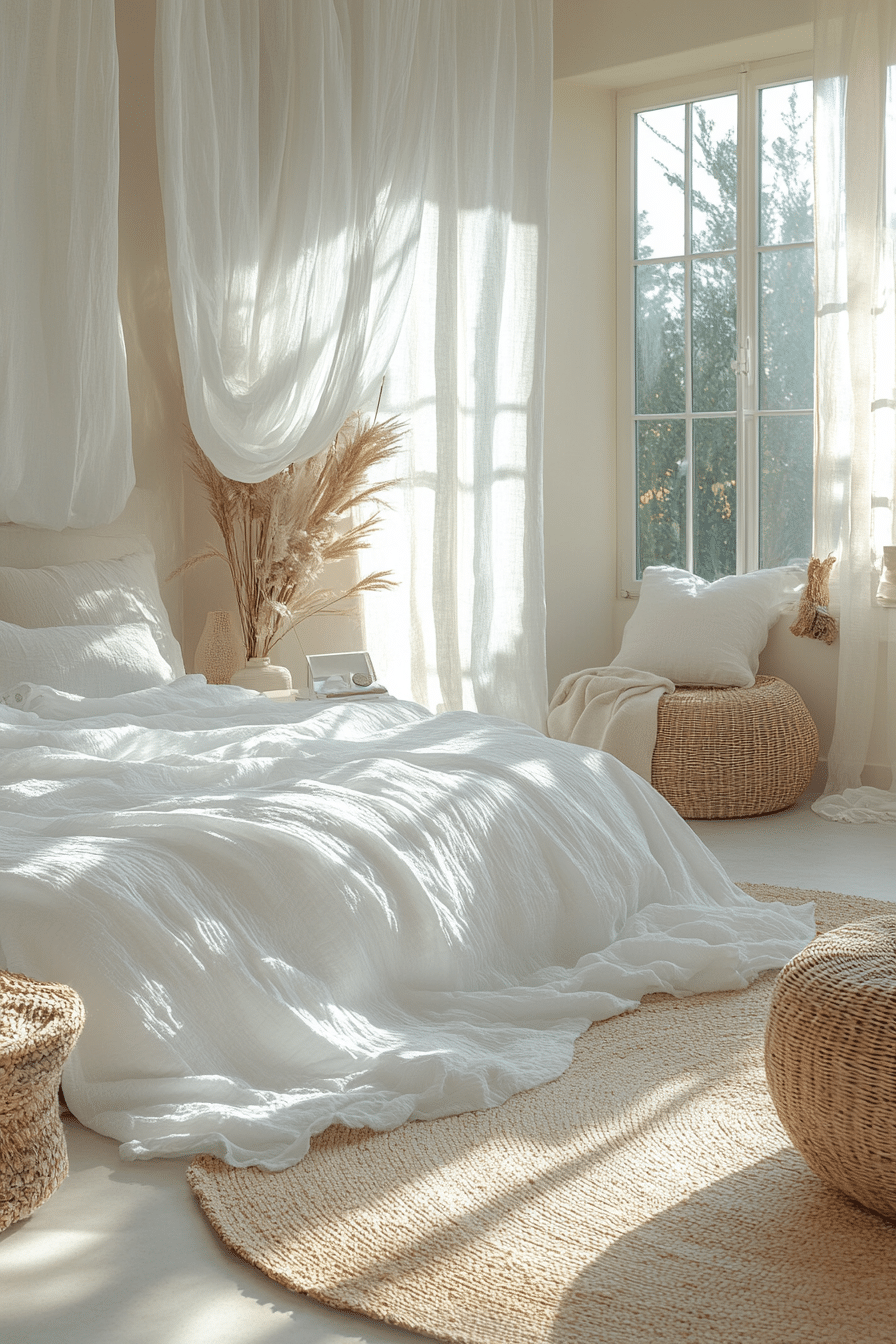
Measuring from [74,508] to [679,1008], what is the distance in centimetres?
235

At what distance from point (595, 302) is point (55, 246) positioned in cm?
263

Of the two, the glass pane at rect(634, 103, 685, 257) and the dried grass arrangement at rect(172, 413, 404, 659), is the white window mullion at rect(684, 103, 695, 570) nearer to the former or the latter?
the glass pane at rect(634, 103, 685, 257)

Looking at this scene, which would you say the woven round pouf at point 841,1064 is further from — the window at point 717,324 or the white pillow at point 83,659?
the window at point 717,324

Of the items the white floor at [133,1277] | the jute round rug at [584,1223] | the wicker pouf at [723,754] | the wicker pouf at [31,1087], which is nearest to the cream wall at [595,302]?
the wicker pouf at [723,754]

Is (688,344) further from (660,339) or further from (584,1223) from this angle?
(584,1223)

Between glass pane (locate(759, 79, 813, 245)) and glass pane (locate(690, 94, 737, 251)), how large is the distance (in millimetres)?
122

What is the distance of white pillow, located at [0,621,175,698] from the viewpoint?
345cm

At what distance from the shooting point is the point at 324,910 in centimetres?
230

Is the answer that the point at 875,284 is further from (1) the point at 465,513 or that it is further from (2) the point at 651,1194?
(2) the point at 651,1194

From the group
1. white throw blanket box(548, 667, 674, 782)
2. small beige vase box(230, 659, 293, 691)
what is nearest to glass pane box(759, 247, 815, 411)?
white throw blanket box(548, 667, 674, 782)

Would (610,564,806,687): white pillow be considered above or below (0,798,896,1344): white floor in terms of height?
above

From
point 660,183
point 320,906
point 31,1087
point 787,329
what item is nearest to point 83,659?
point 320,906

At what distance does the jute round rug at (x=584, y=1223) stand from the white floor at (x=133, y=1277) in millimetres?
31

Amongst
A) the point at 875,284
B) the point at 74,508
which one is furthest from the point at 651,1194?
the point at 875,284
